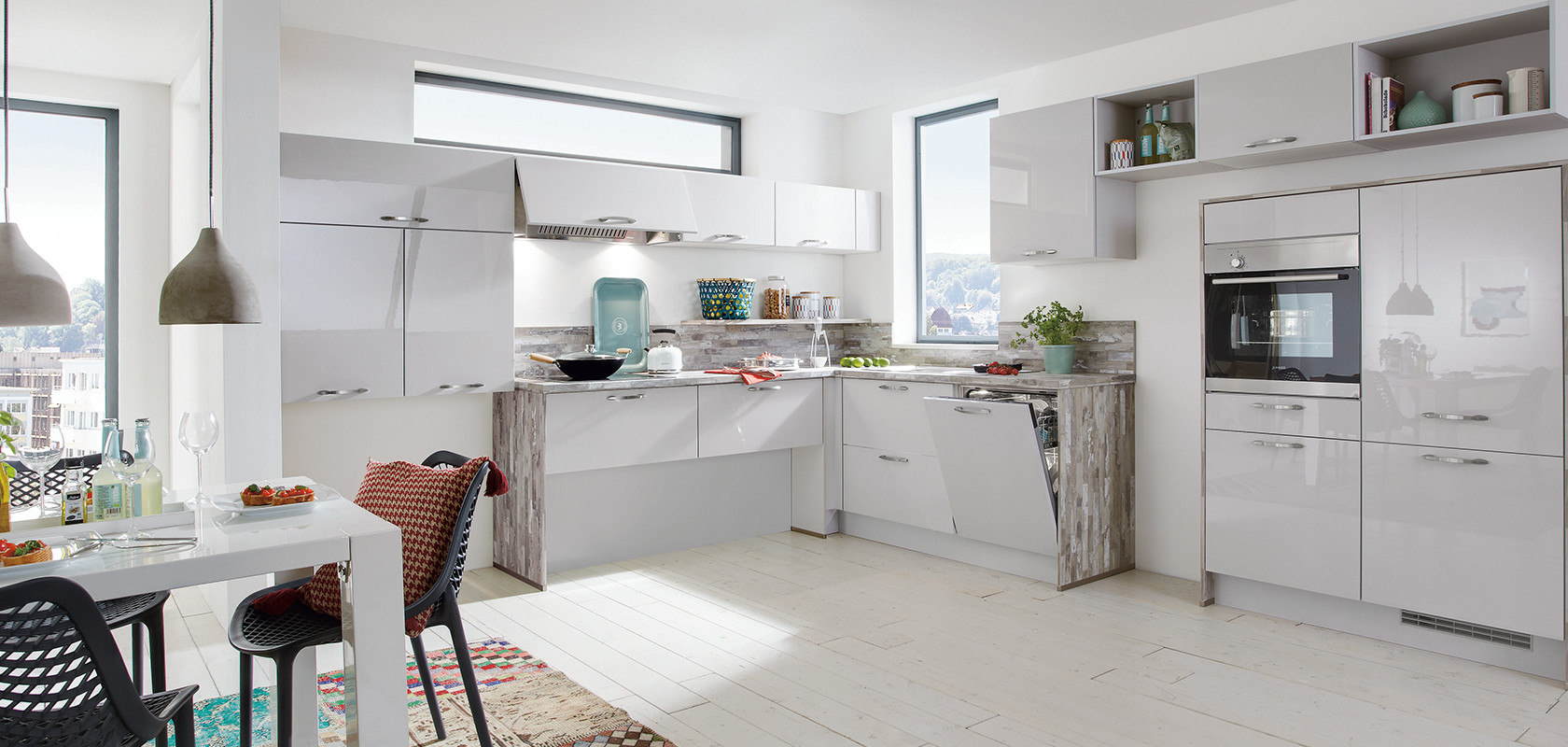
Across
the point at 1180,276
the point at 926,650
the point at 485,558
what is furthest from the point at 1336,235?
the point at 485,558

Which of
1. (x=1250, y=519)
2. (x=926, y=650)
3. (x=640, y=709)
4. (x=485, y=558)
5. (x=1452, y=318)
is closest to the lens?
(x=640, y=709)

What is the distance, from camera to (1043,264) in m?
4.89

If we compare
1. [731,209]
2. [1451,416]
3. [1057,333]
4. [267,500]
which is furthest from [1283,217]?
[267,500]

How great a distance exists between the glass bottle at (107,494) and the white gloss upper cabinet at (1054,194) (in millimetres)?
3639

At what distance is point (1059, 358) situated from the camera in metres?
4.58

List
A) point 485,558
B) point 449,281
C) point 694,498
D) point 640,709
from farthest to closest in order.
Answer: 1. point 694,498
2. point 485,558
3. point 449,281
4. point 640,709

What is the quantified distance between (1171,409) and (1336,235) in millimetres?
1135

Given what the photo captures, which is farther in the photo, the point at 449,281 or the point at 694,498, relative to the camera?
the point at 694,498

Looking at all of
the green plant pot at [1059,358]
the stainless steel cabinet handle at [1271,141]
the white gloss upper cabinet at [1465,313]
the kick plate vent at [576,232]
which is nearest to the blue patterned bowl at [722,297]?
the kick plate vent at [576,232]

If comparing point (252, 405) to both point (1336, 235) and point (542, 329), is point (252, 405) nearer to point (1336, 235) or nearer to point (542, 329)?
point (542, 329)

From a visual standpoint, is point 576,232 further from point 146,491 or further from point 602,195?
point 146,491

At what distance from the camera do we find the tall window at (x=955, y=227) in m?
5.38

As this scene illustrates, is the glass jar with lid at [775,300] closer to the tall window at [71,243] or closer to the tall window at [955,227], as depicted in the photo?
the tall window at [955,227]

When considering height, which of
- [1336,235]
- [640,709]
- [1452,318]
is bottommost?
[640,709]
